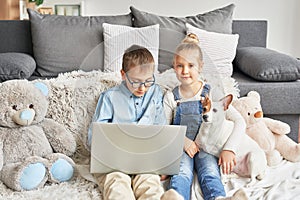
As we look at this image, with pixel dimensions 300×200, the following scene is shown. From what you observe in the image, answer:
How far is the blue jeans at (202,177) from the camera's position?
4.76 ft

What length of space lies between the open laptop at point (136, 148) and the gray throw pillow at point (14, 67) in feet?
3.32

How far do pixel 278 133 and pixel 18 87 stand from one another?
3.41 ft

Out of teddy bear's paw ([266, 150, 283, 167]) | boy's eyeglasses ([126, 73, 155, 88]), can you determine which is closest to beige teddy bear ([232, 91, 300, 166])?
teddy bear's paw ([266, 150, 283, 167])

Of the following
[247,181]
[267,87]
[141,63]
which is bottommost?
[247,181]

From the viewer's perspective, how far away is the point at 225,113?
168 centimetres

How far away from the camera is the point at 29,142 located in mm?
1595

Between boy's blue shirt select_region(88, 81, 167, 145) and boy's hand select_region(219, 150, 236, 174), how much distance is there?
0.83ft

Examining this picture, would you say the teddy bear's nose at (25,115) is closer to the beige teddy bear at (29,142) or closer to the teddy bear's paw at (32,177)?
the beige teddy bear at (29,142)

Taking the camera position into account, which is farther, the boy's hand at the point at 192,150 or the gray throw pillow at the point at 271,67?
the gray throw pillow at the point at 271,67

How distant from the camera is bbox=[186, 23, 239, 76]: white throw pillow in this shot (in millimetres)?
2410

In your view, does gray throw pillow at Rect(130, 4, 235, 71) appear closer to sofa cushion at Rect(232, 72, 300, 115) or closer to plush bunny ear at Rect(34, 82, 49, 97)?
sofa cushion at Rect(232, 72, 300, 115)

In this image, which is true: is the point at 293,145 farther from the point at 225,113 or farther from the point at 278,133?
the point at 225,113

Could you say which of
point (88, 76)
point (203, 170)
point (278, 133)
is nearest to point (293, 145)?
point (278, 133)

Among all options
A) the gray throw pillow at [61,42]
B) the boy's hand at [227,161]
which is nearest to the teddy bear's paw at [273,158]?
the boy's hand at [227,161]
